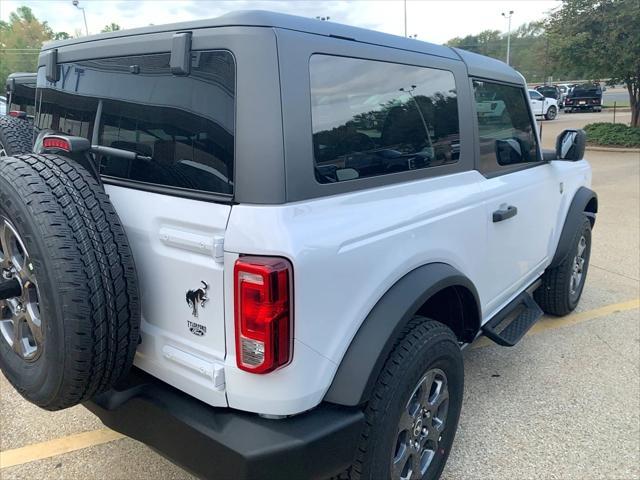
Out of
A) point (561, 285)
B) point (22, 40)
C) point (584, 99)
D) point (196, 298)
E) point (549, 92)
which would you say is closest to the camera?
point (196, 298)

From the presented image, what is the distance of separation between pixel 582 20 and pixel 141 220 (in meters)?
16.0

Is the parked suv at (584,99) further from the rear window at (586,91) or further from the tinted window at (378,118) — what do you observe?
the tinted window at (378,118)

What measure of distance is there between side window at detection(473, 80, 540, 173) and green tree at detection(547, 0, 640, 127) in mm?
12716

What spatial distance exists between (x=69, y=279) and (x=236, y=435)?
72cm

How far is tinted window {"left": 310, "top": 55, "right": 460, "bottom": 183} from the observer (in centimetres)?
183

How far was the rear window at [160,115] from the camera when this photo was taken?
170cm

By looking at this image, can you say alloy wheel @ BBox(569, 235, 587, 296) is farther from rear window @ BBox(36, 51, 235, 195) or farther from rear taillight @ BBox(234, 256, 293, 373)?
rear window @ BBox(36, 51, 235, 195)

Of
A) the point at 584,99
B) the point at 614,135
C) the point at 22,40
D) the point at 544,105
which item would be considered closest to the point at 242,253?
the point at 614,135

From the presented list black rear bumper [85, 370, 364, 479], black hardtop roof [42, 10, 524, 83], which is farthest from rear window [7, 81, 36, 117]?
black rear bumper [85, 370, 364, 479]

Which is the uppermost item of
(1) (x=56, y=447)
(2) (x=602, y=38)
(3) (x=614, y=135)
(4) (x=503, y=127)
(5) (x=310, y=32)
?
(2) (x=602, y=38)

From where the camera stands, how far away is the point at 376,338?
5.94ft

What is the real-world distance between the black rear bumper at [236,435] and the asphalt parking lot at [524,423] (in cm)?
78

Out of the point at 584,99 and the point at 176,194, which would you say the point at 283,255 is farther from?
the point at 584,99

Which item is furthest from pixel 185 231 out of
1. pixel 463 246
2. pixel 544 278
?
pixel 544 278
